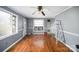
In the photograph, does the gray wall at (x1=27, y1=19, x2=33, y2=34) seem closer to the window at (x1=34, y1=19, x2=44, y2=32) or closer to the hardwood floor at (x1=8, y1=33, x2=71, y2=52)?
the window at (x1=34, y1=19, x2=44, y2=32)

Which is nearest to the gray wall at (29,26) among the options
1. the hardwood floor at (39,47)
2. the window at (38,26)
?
the window at (38,26)

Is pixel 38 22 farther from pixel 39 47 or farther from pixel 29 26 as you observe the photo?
pixel 39 47

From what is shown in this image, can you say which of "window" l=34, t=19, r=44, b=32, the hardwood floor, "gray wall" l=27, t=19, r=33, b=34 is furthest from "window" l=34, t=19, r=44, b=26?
the hardwood floor

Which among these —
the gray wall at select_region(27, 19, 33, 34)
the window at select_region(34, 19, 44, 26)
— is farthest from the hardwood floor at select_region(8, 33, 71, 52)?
the window at select_region(34, 19, 44, 26)

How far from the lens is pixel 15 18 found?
11.5ft

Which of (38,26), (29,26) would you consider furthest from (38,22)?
(29,26)

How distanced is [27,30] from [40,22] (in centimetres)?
113

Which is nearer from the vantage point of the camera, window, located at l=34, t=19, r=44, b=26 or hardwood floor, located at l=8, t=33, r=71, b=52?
hardwood floor, located at l=8, t=33, r=71, b=52

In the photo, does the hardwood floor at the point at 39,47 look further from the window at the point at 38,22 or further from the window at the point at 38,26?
the window at the point at 38,22

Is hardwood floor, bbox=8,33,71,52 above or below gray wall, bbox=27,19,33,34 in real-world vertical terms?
below

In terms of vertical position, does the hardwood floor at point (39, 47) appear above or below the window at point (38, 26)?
below

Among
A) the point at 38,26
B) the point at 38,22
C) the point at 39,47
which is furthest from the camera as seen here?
the point at 38,22
